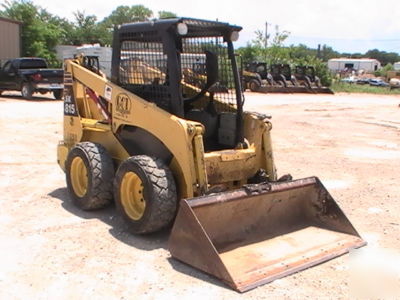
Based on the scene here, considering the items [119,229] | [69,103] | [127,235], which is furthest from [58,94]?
[127,235]

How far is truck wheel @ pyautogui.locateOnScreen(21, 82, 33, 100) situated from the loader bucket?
17634 mm

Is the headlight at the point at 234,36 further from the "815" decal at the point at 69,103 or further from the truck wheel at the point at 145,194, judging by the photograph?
the "815" decal at the point at 69,103

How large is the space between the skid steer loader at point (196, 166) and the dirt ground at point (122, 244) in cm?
18

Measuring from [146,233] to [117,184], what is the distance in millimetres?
643

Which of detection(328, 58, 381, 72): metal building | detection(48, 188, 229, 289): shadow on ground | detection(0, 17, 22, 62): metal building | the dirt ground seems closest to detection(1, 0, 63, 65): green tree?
detection(0, 17, 22, 62): metal building

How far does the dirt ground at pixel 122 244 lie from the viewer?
14.3ft

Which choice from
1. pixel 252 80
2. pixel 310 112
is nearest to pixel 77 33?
pixel 252 80

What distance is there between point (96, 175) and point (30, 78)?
1639 cm

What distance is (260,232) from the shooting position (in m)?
5.43

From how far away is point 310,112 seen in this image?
69.0 feet

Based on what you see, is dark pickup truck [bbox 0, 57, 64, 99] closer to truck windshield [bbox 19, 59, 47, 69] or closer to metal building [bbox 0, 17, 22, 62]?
truck windshield [bbox 19, 59, 47, 69]

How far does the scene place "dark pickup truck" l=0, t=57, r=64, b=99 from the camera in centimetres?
2091

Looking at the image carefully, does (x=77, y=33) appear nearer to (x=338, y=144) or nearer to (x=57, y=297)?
(x=338, y=144)

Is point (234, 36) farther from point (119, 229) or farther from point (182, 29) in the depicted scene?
point (119, 229)
